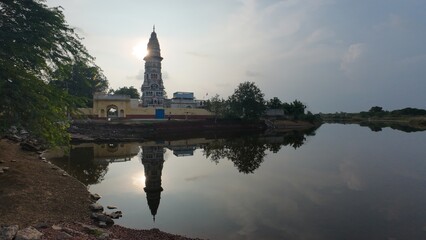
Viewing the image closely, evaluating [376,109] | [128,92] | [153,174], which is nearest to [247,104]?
[128,92]

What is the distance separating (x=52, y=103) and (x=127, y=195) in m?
6.68

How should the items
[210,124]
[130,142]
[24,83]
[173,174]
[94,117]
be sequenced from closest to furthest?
[24,83] < [173,174] < [130,142] < [94,117] < [210,124]

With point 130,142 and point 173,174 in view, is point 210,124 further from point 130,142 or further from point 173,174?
point 173,174

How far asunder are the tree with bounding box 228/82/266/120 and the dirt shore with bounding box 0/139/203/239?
62.2 meters

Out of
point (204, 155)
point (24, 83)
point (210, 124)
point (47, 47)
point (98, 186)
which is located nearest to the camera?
point (24, 83)

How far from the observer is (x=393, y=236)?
1180 centimetres

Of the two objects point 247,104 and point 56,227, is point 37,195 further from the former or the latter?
point 247,104

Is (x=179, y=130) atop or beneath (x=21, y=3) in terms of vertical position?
beneath

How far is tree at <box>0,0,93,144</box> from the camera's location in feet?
43.3

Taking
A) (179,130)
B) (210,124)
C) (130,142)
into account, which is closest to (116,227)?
(130,142)

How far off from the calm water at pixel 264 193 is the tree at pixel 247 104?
46033 millimetres

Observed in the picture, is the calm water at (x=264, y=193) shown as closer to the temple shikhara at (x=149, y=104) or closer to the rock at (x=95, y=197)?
the rock at (x=95, y=197)

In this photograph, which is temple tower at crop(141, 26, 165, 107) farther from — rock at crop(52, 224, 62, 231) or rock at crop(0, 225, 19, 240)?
rock at crop(0, 225, 19, 240)

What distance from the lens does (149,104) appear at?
263 feet
